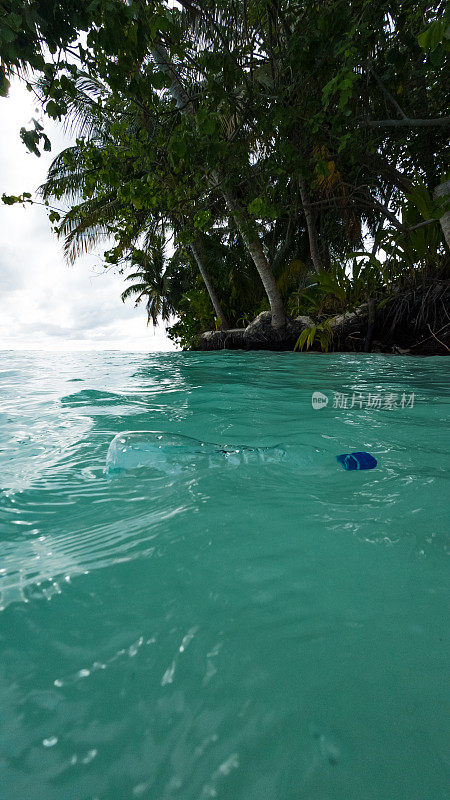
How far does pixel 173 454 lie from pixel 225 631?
1211mm

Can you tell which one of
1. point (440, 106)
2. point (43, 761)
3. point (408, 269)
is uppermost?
point (440, 106)

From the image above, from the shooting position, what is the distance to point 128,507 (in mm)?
1446

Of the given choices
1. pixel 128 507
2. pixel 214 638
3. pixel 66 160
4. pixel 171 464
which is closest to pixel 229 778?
pixel 214 638

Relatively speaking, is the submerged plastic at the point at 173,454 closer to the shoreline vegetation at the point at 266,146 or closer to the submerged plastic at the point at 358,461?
the submerged plastic at the point at 358,461

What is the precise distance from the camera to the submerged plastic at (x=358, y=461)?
5.74 ft

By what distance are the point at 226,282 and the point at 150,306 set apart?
849 cm

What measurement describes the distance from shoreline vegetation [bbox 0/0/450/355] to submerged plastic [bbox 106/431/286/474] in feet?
7.72

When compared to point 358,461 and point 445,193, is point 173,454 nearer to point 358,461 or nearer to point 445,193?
point 358,461

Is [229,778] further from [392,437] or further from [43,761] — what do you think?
[392,437]

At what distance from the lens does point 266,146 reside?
23.0 ft

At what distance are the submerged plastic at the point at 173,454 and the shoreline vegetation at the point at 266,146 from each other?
2.35 meters

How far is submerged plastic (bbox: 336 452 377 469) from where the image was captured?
1.75 metres

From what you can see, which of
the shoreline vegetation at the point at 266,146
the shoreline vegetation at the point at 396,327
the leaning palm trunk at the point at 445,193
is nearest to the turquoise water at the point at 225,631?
the shoreline vegetation at the point at 266,146

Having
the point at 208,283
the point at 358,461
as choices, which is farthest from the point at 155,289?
the point at 358,461
